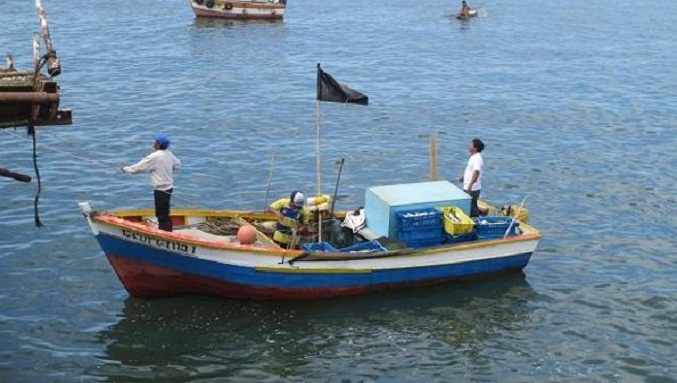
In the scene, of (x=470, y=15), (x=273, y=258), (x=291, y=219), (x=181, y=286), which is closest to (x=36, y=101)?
(x=181, y=286)

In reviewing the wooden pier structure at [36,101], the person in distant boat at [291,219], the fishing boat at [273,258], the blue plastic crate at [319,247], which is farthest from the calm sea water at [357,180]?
the wooden pier structure at [36,101]

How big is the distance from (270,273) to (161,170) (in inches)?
108

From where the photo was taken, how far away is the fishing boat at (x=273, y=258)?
1644 cm

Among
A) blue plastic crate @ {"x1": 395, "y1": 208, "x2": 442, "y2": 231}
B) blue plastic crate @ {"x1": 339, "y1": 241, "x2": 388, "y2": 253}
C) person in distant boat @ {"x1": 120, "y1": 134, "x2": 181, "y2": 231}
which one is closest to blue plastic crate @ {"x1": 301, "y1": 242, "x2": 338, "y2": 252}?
blue plastic crate @ {"x1": 339, "y1": 241, "x2": 388, "y2": 253}

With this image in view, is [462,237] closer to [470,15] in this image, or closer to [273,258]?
[273,258]

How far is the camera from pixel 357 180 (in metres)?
25.7

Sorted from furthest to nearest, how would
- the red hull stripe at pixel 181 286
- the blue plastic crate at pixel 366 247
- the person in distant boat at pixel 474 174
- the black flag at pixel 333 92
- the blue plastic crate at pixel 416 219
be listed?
the person in distant boat at pixel 474 174 < the black flag at pixel 333 92 < the blue plastic crate at pixel 416 219 < the blue plastic crate at pixel 366 247 < the red hull stripe at pixel 181 286

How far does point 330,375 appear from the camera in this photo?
15242mm

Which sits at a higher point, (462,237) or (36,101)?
(36,101)

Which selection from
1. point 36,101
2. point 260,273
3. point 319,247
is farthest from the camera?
point 319,247

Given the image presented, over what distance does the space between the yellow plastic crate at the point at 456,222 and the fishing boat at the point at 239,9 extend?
41.2 meters

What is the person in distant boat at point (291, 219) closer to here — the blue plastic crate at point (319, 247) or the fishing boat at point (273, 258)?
the fishing boat at point (273, 258)

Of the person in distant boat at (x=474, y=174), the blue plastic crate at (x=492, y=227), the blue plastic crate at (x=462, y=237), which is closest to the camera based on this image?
the blue plastic crate at (x=462, y=237)

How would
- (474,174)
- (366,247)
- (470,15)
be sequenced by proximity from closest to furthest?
1. (366,247)
2. (474,174)
3. (470,15)
